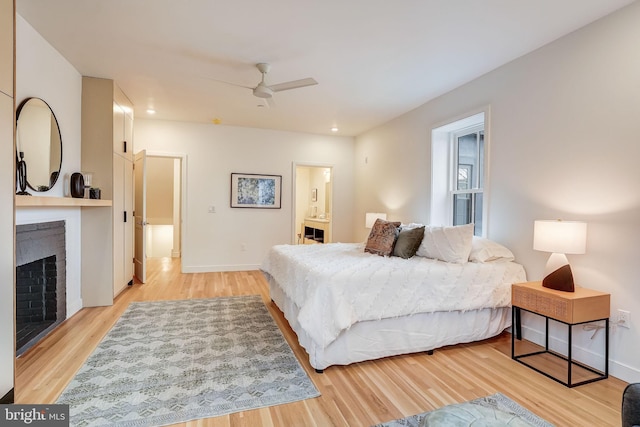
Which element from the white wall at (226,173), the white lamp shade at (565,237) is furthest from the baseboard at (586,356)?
the white wall at (226,173)

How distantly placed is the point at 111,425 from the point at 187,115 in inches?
171

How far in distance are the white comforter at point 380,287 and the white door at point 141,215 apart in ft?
8.85

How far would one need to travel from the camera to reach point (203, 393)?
1953 millimetres

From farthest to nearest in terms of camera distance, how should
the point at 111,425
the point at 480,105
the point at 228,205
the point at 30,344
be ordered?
the point at 228,205 < the point at 480,105 < the point at 30,344 < the point at 111,425

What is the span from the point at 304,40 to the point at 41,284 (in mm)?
3235

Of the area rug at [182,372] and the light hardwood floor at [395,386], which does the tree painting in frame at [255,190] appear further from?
the light hardwood floor at [395,386]

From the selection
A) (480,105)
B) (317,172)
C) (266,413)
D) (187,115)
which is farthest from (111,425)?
(317,172)

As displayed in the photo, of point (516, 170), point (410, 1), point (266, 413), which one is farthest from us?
point (516, 170)

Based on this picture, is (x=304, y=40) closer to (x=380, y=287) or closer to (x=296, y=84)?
(x=296, y=84)

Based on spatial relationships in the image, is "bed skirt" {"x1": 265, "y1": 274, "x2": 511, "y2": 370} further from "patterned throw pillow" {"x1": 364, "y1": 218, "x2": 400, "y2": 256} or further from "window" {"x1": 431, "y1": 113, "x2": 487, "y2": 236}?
"window" {"x1": 431, "y1": 113, "x2": 487, "y2": 236}

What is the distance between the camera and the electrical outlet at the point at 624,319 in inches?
86.6

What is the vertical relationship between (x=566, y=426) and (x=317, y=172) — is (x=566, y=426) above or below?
below

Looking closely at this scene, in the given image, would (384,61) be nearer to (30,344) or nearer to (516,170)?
(516,170)

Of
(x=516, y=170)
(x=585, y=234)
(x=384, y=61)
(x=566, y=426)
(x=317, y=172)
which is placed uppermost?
(x=384, y=61)
